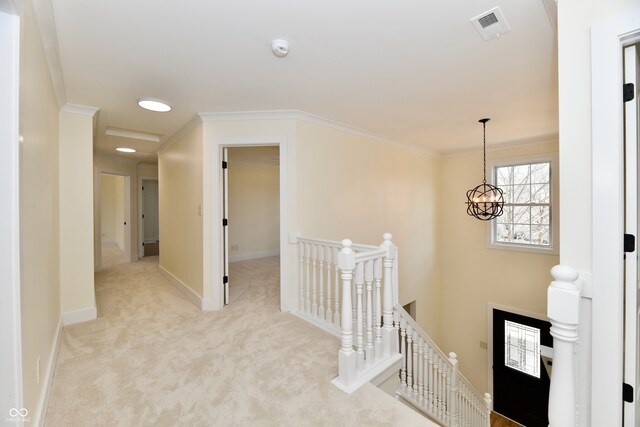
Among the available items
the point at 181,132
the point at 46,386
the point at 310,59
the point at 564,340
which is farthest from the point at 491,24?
the point at 181,132

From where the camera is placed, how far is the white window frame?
445 cm

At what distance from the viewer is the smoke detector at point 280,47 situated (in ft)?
6.10

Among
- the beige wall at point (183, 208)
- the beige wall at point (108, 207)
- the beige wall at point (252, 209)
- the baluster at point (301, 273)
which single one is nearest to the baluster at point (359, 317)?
the baluster at point (301, 273)

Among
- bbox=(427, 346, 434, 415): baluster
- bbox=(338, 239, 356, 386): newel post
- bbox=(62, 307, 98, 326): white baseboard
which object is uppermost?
bbox=(338, 239, 356, 386): newel post

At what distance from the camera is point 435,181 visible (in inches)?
224

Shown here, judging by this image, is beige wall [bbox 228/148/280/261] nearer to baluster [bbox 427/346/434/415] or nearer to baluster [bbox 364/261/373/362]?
baluster [bbox 364/261/373/362]

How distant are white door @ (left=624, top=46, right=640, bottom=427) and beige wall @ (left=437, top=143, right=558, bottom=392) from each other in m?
4.07

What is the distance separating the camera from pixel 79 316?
2906 millimetres

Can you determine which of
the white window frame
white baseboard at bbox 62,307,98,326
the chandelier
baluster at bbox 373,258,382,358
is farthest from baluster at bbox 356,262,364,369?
the white window frame

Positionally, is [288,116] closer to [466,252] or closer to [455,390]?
[455,390]

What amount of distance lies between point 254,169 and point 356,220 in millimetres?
3533

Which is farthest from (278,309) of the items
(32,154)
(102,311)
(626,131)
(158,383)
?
(626,131)

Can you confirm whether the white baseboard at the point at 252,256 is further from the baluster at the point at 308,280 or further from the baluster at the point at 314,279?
the baluster at the point at 314,279

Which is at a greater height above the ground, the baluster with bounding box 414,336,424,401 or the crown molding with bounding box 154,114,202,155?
the crown molding with bounding box 154,114,202,155
